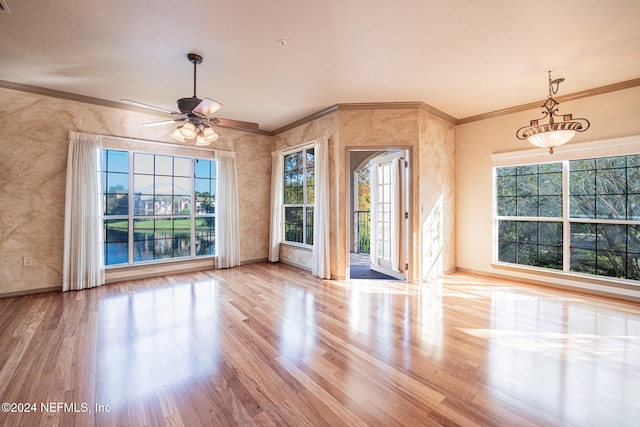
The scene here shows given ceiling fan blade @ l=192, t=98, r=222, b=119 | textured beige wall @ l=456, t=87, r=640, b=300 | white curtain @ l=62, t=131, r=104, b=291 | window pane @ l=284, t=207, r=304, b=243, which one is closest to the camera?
ceiling fan blade @ l=192, t=98, r=222, b=119

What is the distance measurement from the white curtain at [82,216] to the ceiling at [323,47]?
851 millimetres

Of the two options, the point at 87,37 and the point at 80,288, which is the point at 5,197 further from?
the point at 87,37

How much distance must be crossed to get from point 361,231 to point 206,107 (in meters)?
5.61

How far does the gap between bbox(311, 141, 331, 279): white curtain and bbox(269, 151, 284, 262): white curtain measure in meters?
1.35

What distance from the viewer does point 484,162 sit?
193 inches

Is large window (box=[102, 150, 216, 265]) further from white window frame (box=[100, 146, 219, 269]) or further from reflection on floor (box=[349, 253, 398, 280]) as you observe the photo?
reflection on floor (box=[349, 253, 398, 280])

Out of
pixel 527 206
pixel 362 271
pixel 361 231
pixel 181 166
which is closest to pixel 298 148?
pixel 181 166

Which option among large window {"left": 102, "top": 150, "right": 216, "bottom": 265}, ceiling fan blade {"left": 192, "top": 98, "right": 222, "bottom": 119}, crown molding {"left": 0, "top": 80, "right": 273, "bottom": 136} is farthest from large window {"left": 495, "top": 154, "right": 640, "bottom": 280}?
crown molding {"left": 0, "top": 80, "right": 273, "bottom": 136}

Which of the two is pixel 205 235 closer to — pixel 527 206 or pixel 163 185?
pixel 163 185

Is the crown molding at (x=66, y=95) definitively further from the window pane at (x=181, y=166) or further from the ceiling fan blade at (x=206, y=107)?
the ceiling fan blade at (x=206, y=107)

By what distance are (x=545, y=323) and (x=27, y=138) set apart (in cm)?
696

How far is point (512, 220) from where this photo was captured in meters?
4.70

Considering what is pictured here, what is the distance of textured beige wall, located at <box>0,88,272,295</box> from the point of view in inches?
146

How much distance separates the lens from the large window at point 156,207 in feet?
15.0
